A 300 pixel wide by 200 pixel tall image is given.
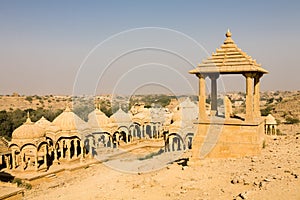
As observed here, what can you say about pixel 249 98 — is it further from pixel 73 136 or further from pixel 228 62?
pixel 73 136

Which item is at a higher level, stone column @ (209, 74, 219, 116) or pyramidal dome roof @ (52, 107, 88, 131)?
stone column @ (209, 74, 219, 116)

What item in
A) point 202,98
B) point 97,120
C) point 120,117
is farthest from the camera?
point 120,117

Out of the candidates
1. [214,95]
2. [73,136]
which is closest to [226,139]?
[214,95]

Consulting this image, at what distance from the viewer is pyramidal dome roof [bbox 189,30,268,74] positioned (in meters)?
11.0

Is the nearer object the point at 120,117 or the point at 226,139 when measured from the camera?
the point at 226,139

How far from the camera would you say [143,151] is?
86.4ft

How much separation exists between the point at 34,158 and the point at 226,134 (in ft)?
42.3

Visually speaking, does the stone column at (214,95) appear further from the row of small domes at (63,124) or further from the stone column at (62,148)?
the stone column at (62,148)

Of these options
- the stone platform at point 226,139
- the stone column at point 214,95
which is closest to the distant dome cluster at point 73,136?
the stone column at point 214,95

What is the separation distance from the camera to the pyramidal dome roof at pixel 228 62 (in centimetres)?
1097

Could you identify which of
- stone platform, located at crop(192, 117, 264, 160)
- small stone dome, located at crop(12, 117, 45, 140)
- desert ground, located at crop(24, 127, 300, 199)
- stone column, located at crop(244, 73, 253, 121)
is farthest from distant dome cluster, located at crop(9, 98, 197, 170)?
stone column, located at crop(244, 73, 253, 121)

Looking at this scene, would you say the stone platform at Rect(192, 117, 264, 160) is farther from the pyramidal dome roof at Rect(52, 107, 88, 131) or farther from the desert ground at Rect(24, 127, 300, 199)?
the pyramidal dome roof at Rect(52, 107, 88, 131)

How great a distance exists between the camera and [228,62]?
11.3 m

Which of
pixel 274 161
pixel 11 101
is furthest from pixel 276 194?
pixel 11 101
